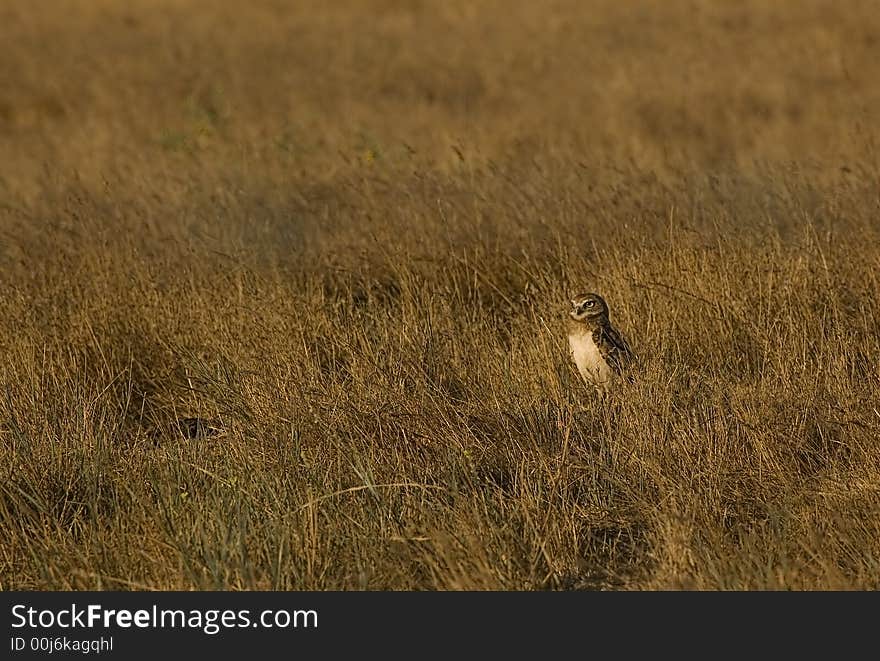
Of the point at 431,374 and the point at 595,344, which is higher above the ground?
the point at 595,344

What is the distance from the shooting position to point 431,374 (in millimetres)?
5910

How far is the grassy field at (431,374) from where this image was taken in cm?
431

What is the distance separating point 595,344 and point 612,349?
8 centimetres

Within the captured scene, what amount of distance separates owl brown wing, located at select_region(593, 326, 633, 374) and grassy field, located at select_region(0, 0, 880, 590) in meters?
0.18

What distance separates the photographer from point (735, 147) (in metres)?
15.6

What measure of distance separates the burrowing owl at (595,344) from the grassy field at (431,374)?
128 millimetres

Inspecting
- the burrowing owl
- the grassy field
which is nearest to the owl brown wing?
the burrowing owl

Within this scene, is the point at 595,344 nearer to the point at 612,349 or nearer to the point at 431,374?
the point at 612,349

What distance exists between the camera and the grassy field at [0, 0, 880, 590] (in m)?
4.31

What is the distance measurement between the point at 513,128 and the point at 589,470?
11.7 meters

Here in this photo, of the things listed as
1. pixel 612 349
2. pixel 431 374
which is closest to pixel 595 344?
pixel 612 349

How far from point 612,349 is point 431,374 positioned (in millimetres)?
813

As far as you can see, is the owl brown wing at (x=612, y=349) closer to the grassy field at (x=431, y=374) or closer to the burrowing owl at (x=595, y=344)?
the burrowing owl at (x=595, y=344)

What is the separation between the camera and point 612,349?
5.89 metres
